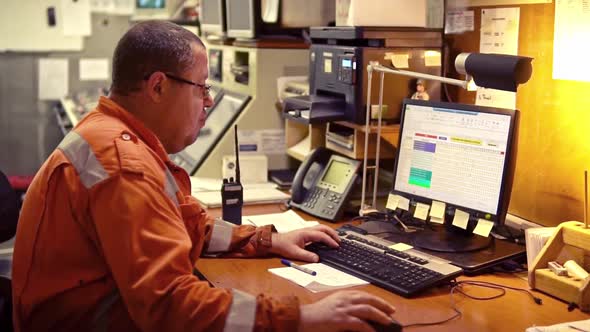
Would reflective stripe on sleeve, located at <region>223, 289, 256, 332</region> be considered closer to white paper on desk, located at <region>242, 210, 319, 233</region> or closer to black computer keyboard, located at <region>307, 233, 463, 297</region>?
black computer keyboard, located at <region>307, 233, 463, 297</region>

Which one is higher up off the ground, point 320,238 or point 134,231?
point 134,231

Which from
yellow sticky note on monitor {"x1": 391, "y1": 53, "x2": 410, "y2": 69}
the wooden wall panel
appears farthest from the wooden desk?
yellow sticky note on monitor {"x1": 391, "y1": 53, "x2": 410, "y2": 69}

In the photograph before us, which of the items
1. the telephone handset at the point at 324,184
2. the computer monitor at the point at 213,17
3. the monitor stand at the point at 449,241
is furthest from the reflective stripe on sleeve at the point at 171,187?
the computer monitor at the point at 213,17

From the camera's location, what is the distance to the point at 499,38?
7.00ft

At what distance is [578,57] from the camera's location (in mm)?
1839

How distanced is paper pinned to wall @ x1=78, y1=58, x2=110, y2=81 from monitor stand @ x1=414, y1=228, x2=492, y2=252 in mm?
3393

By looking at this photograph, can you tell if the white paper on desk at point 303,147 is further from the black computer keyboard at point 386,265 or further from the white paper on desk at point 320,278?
the white paper on desk at point 320,278

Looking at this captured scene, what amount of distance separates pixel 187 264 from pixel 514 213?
1169 millimetres

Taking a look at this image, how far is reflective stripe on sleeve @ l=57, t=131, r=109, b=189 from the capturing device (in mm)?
1370

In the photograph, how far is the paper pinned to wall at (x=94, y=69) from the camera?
4.86 metres

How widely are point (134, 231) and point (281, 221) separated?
100cm

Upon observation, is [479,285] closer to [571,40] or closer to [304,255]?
[304,255]

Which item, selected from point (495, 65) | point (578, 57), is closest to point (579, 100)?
point (578, 57)

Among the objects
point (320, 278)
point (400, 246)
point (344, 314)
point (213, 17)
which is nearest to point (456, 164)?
point (400, 246)
